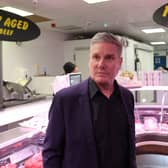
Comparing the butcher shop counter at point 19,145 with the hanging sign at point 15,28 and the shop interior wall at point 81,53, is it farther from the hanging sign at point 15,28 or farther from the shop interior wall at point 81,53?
the shop interior wall at point 81,53

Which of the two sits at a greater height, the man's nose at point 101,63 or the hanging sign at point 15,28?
the hanging sign at point 15,28

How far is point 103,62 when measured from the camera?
129cm

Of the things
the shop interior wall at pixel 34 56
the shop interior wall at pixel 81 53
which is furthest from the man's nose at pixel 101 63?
the shop interior wall at pixel 81 53

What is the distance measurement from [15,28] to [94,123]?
1.51m

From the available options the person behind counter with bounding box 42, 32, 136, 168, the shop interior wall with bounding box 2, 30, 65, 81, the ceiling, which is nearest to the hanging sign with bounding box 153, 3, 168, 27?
the person behind counter with bounding box 42, 32, 136, 168

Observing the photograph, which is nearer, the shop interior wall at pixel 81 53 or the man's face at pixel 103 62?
the man's face at pixel 103 62

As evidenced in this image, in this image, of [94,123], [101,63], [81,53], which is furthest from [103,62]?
[81,53]

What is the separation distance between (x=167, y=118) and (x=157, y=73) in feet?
2.26

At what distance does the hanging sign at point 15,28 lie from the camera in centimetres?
231

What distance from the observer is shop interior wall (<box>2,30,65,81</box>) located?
22.7 feet

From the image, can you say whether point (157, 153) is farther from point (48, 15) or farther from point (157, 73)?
point (48, 15)

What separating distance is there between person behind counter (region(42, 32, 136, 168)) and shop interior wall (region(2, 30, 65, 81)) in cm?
570

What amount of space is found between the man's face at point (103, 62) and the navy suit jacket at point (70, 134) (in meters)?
0.10

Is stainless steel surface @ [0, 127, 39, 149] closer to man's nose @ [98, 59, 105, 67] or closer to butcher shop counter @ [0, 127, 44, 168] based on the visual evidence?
butcher shop counter @ [0, 127, 44, 168]
